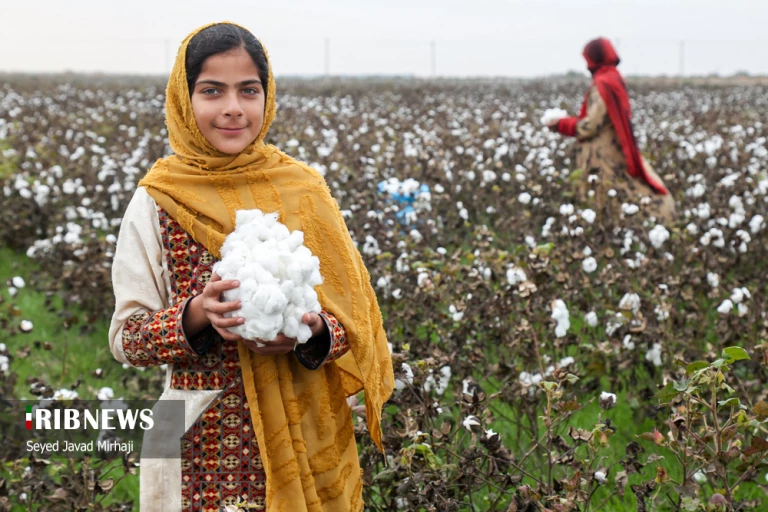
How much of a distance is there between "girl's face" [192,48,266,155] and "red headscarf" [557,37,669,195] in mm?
5266

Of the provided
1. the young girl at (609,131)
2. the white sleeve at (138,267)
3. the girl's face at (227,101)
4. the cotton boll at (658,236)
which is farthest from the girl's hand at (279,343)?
the young girl at (609,131)

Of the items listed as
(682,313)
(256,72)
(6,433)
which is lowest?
(6,433)

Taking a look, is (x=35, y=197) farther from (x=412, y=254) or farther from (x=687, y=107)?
(x=687, y=107)

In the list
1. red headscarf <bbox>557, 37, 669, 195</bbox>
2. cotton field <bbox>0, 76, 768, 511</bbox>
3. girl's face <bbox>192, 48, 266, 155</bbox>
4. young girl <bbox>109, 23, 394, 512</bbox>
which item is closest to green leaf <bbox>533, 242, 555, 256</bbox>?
cotton field <bbox>0, 76, 768, 511</bbox>

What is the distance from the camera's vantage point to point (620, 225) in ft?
16.8

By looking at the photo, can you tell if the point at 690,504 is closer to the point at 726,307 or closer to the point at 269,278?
the point at 269,278

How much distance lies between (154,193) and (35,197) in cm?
582

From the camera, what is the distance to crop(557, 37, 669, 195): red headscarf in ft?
21.9

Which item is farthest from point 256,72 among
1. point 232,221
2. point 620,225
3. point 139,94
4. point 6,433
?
point 139,94

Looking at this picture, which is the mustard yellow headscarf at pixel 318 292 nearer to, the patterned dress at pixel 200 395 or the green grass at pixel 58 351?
the patterned dress at pixel 200 395

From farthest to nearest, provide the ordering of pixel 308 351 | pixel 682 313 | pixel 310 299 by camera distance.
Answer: pixel 682 313 → pixel 308 351 → pixel 310 299

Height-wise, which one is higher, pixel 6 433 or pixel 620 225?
pixel 620 225

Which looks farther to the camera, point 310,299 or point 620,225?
point 620,225

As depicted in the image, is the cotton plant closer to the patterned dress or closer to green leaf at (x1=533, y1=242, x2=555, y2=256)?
green leaf at (x1=533, y1=242, x2=555, y2=256)
